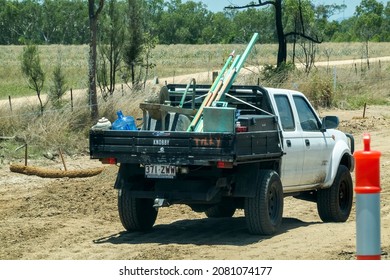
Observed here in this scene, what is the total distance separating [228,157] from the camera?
36.5 feet

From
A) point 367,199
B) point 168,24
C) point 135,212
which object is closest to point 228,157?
point 135,212

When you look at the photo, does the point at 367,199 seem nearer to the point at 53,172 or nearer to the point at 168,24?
the point at 53,172

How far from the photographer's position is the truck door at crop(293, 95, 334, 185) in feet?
43.2

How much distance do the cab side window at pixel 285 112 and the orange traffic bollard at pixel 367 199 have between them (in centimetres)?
686

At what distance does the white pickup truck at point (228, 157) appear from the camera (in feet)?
37.3

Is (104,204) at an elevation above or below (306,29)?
below

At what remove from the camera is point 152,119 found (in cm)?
1250

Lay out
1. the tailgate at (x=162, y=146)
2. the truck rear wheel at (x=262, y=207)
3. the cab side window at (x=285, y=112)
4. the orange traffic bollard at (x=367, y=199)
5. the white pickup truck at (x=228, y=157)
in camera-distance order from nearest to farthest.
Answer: the orange traffic bollard at (x=367, y=199), the tailgate at (x=162, y=146), the white pickup truck at (x=228, y=157), the truck rear wheel at (x=262, y=207), the cab side window at (x=285, y=112)

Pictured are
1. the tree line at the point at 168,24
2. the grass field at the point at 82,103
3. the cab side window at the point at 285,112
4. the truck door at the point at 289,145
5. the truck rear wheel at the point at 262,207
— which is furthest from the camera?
the tree line at the point at 168,24

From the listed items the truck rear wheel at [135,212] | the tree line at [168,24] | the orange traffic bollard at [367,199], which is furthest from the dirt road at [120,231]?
the tree line at [168,24]

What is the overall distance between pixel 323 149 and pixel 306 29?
28.8 m

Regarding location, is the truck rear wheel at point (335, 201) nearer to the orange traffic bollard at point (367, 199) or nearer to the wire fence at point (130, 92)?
the wire fence at point (130, 92)
